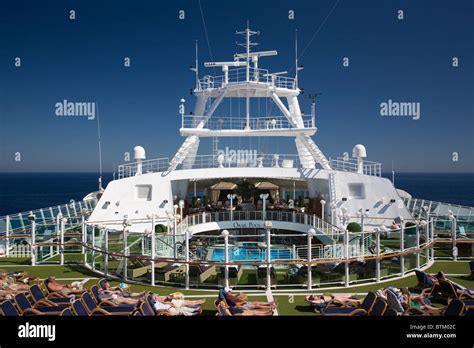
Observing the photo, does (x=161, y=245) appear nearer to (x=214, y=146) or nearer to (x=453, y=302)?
(x=453, y=302)

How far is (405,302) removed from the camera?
21.0 feet

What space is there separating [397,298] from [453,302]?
83 cm

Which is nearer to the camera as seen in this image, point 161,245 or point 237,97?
point 161,245

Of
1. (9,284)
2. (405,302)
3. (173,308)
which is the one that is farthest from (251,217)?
(9,284)

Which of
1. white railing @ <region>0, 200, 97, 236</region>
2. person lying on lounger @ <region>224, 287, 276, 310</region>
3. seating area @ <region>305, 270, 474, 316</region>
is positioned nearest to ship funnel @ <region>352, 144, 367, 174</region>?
seating area @ <region>305, 270, 474, 316</region>

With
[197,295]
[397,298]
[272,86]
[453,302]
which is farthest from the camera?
[272,86]

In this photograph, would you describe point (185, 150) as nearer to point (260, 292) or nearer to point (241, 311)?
point (260, 292)

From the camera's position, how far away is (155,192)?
47.0 ft

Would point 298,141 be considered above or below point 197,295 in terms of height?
above

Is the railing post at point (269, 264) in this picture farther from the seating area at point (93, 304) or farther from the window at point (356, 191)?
the window at point (356, 191)

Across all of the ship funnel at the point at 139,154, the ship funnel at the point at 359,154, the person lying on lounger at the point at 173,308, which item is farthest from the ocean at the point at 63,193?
the person lying on lounger at the point at 173,308

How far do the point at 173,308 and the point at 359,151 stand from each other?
36.5ft
